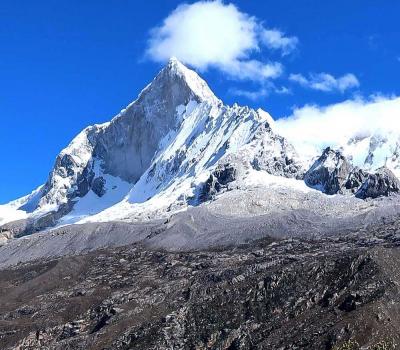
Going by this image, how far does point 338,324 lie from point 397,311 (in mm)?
14483

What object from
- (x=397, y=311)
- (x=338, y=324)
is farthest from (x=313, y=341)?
(x=397, y=311)

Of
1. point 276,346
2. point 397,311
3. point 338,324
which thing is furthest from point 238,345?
point 397,311

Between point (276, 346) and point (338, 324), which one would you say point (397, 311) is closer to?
point (338, 324)

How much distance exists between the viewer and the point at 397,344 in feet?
595

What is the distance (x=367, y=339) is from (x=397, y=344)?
7.15 metres

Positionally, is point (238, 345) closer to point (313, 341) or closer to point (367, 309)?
point (313, 341)

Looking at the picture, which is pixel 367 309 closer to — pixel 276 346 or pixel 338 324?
pixel 338 324

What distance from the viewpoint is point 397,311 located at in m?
197

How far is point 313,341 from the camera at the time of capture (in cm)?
18988

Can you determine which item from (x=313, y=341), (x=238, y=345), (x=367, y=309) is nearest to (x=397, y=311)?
(x=367, y=309)

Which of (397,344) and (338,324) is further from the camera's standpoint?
(338,324)

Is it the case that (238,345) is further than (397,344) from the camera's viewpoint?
Yes

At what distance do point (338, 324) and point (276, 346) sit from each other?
15.3m

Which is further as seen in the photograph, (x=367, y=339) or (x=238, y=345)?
(x=238, y=345)
